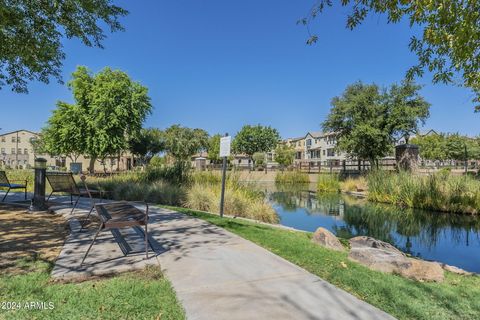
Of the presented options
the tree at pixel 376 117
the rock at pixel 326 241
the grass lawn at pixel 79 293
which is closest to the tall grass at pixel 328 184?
the tree at pixel 376 117

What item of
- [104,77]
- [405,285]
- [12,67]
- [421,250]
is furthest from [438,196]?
[104,77]

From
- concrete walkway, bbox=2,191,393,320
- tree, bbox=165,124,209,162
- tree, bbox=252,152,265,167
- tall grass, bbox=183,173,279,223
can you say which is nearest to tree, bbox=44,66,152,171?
tall grass, bbox=183,173,279,223

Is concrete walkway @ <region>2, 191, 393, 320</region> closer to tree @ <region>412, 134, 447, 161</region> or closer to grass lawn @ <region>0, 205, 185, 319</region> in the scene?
grass lawn @ <region>0, 205, 185, 319</region>

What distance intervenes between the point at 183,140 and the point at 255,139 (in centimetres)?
1292

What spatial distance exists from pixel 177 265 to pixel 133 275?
1.78ft

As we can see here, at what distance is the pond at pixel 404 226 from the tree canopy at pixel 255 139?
4519 centimetres

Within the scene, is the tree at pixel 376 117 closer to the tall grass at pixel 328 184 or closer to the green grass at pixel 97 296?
the tall grass at pixel 328 184

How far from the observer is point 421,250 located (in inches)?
288

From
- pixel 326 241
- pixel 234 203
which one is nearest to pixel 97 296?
pixel 326 241

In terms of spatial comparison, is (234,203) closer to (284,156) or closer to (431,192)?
(431,192)

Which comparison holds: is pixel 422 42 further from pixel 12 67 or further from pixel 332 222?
pixel 12 67

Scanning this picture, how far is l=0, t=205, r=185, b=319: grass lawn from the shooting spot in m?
2.64

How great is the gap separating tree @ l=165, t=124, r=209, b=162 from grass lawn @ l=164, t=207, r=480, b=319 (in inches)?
1962

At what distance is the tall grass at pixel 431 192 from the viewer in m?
12.2
